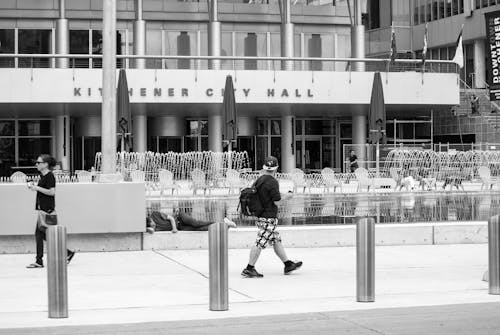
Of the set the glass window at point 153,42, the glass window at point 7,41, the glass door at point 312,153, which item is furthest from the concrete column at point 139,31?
the glass door at point 312,153

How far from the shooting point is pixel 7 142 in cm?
4366

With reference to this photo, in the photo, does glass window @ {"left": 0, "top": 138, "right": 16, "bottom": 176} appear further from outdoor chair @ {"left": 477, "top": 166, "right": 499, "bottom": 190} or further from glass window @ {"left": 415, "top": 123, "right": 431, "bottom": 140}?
outdoor chair @ {"left": 477, "top": 166, "right": 499, "bottom": 190}

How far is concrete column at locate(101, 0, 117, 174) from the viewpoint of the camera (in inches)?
595

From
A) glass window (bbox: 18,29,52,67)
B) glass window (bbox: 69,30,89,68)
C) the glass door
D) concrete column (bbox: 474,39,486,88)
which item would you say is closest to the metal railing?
glass window (bbox: 69,30,89,68)

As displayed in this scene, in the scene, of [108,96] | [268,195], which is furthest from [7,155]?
[268,195]

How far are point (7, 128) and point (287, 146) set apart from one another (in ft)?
48.0

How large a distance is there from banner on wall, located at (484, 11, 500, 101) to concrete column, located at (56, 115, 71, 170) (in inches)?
1192

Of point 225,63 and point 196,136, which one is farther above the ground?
point 225,63

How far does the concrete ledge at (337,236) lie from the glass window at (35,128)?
30.6m

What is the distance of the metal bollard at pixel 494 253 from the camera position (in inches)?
401

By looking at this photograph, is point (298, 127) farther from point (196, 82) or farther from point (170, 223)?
point (170, 223)

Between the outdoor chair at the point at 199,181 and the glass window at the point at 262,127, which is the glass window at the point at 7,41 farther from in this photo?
the outdoor chair at the point at 199,181

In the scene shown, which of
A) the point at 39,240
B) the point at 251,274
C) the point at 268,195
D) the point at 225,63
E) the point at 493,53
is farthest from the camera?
the point at 225,63

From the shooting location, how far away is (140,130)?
4200cm
